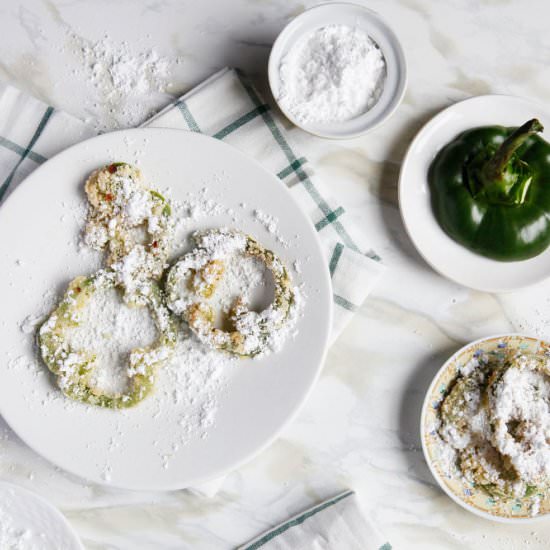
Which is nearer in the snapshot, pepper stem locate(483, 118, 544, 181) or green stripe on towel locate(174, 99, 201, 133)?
pepper stem locate(483, 118, 544, 181)

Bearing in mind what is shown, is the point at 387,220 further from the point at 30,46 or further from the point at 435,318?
the point at 30,46

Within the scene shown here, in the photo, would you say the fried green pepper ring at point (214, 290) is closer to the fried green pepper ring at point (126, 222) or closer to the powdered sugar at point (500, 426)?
the fried green pepper ring at point (126, 222)

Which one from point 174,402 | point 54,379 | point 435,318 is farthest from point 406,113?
point 54,379

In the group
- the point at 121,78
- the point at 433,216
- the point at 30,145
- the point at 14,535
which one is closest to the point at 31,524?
the point at 14,535

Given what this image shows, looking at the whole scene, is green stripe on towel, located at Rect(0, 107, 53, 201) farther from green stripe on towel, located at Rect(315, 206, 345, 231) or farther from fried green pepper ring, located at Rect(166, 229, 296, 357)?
green stripe on towel, located at Rect(315, 206, 345, 231)

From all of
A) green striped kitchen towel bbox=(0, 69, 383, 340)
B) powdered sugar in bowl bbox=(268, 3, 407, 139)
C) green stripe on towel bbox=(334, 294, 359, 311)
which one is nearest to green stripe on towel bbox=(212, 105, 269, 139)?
green striped kitchen towel bbox=(0, 69, 383, 340)

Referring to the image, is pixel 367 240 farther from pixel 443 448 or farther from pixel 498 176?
A: pixel 443 448

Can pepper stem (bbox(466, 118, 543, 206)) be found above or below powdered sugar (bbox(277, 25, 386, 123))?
below
